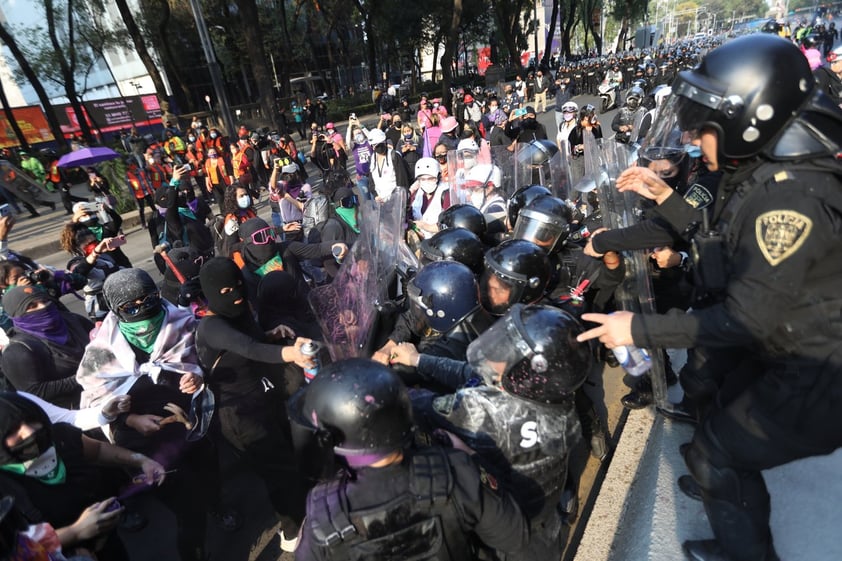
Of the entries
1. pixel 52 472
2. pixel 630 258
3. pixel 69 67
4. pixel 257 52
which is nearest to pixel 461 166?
pixel 630 258

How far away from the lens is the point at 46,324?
320cm

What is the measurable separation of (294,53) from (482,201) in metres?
39.2

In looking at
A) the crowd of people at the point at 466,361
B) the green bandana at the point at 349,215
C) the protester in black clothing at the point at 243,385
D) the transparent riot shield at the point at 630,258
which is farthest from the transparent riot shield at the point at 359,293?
the green bandana at the point at 349,215

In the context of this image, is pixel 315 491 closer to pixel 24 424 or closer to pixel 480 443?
pixel 480 443

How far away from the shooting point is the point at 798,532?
6.84 feet

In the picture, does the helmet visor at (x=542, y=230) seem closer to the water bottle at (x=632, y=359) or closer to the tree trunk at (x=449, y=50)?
the water bottle at (x=632, y=359)

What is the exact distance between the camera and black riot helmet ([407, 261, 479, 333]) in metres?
2.56

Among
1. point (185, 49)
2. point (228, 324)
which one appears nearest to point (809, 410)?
point (228, 324)

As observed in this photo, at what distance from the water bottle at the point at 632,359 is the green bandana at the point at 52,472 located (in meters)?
2.46

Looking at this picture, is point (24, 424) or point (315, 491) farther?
point (24, 424)

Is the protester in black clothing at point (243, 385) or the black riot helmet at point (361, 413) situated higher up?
the black riot helmet at point (361, 413)

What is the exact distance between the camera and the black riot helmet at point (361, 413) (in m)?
1.48

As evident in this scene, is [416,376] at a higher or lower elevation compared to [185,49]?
lower

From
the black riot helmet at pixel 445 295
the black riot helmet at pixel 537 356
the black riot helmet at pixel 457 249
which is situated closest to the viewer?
the black riot helmet at pixel 537 356
